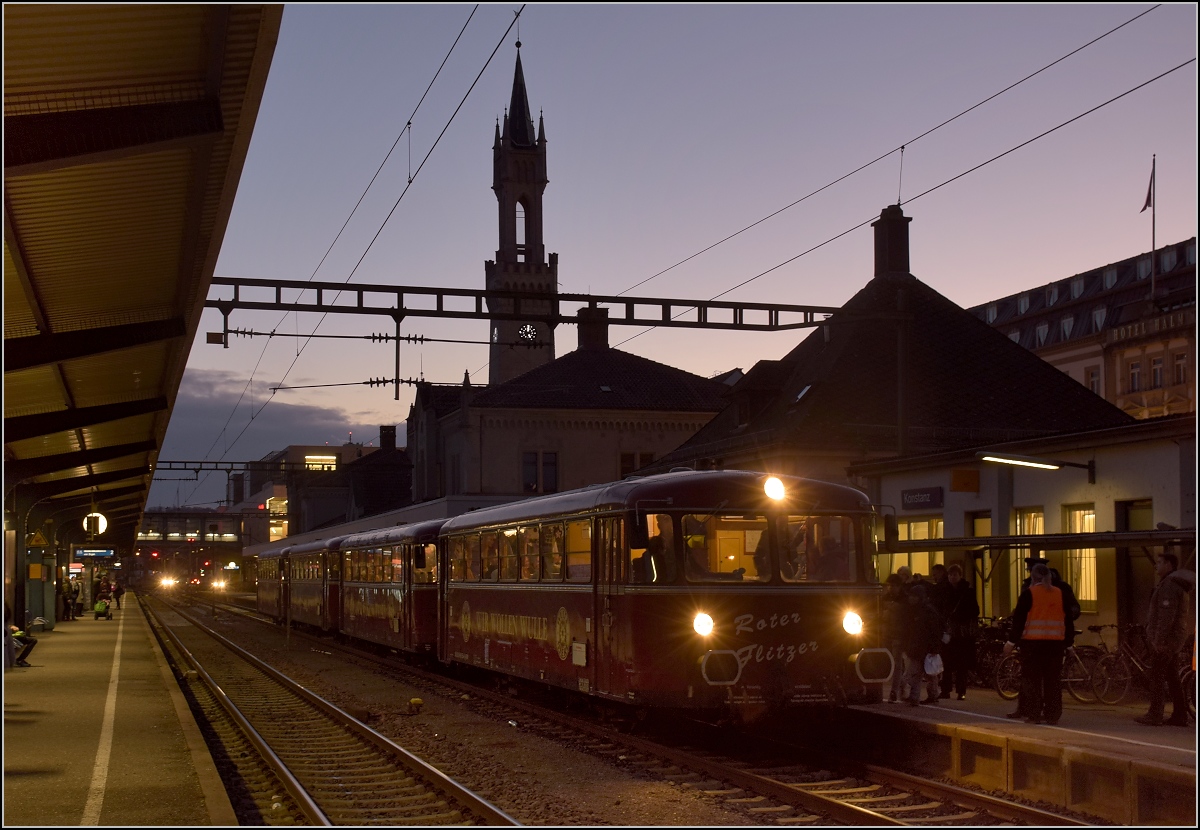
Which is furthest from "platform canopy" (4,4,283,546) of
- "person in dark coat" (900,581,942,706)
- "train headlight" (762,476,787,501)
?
"person in dark coat" (900,581,942,706)

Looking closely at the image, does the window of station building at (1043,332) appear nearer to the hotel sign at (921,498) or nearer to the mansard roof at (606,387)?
the mansard roof at (606,387)

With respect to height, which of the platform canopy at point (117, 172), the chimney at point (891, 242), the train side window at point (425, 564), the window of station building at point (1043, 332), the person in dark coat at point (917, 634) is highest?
the window of station building at point (1043, 332)

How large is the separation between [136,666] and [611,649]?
14902 millimetres

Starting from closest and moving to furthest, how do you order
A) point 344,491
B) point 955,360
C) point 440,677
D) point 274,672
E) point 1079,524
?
point 1079,524, point 440,677, point 274,672, point 955,360, point 344,491

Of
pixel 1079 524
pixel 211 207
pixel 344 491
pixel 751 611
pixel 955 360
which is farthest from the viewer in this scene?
pixel 344 491

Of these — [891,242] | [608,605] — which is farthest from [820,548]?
[891,242]

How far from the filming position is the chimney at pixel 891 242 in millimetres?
40844

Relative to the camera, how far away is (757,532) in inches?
591

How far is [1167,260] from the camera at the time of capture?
75125 millimetres

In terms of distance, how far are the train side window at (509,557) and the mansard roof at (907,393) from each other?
13745 mm

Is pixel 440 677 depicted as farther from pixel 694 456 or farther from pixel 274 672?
pixel 694 456

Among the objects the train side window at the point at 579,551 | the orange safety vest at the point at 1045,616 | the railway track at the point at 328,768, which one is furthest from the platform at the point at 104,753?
the orange safety vest at the point at 1045,616

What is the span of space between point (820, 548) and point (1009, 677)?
3.46 metres

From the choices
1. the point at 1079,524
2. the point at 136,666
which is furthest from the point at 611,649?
the point at 136,666
